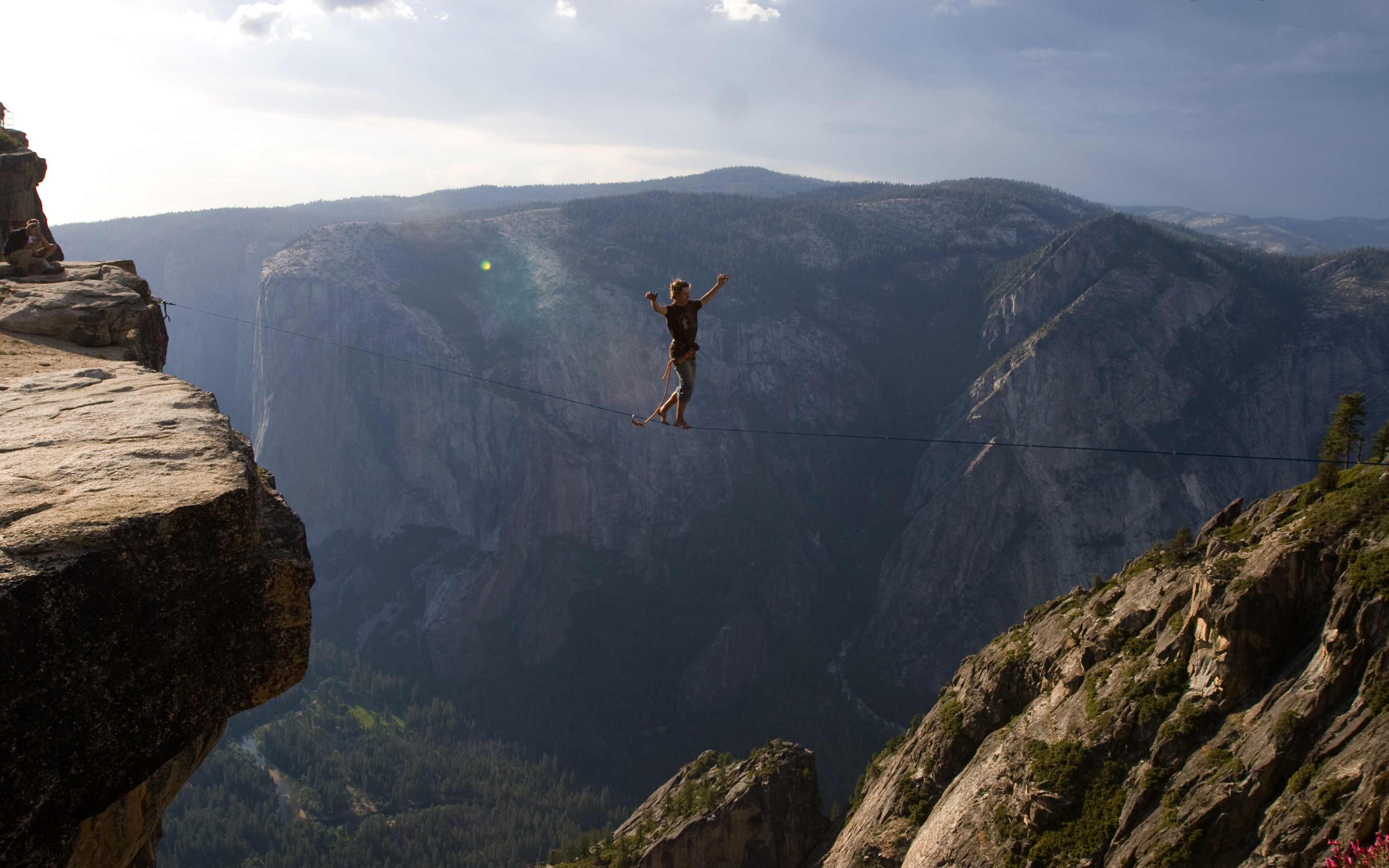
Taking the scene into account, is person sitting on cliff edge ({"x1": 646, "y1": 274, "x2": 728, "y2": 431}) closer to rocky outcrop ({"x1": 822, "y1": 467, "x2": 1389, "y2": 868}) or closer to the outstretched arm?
the outstretched arm

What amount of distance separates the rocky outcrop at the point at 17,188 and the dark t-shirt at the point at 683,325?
2720 centimetres

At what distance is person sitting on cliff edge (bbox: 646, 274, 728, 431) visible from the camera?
18484mm

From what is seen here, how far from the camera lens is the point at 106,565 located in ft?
23.6

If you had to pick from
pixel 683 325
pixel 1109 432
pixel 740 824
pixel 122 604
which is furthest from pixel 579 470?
pixel 122 604

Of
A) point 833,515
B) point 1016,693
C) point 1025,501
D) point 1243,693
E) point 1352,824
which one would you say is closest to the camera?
point 1352,824

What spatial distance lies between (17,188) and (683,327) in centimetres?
2952

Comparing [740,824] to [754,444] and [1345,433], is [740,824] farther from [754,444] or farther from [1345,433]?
[754,444]

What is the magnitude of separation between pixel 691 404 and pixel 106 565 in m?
134

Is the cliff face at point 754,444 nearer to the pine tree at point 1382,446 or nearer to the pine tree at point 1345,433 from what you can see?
the pine tree at point 1345,433

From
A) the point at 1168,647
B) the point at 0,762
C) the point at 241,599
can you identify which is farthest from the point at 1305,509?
the point at 0,762

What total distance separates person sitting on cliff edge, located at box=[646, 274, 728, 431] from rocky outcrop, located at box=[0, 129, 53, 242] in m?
27.2

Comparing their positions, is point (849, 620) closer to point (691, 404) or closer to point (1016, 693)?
point (691, 404)

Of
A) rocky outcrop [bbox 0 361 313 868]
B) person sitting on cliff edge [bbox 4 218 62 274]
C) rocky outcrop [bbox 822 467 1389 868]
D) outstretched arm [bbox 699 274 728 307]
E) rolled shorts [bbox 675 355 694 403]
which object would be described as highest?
person sitting on cliff edge [bbox 4 218 62 274]

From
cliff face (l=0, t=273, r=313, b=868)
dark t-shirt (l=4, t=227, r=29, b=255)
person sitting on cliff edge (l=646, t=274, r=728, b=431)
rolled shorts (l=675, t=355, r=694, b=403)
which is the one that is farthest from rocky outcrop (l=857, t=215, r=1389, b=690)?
cliff face (l=0, t=273, r=313, b=868)
